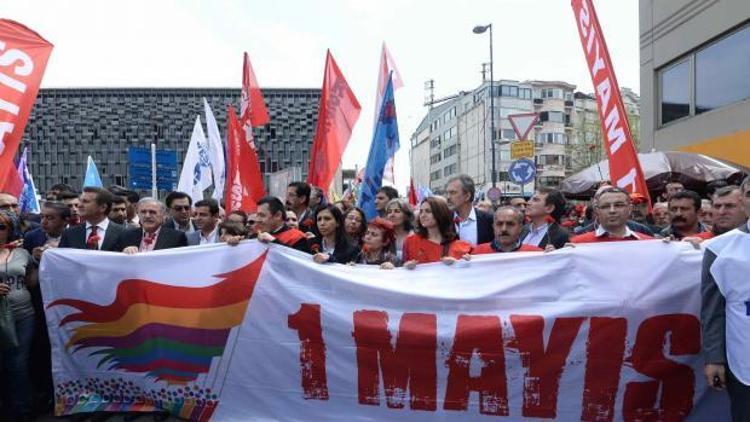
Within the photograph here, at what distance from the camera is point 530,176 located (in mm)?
14789

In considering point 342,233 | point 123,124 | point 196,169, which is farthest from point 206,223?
point 123,124

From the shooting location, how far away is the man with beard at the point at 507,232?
4.18 meters

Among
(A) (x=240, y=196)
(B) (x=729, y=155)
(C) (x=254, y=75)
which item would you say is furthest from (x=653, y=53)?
(A) (x=240, y=196)

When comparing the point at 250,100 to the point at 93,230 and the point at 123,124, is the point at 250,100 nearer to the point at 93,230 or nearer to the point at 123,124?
the point at 93,230

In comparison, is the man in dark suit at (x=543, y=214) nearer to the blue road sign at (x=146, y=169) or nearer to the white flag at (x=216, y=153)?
the white flag at (x=216, y=153)

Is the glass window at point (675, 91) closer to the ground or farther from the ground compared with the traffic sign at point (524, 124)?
farther from the ground

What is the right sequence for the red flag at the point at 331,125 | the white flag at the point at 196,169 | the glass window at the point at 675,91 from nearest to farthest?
the red flag at the point at 331,125
the white flag at the point at 196,169
the glass window at the point at 675,91

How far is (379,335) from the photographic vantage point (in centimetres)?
384

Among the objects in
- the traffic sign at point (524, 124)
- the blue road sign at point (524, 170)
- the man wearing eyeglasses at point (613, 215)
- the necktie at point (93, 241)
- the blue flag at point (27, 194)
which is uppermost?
the traffic sign at point (524, 124)

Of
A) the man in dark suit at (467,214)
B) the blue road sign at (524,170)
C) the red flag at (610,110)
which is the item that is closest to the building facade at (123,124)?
the blue road sign at (524,170)

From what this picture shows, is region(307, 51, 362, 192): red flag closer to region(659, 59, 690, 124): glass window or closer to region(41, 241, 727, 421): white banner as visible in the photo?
region(41, 241, 727, 421): white banner

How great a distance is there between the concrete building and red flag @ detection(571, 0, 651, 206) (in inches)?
315

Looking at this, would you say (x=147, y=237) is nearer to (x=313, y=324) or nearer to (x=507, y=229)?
(x=313, y=324)

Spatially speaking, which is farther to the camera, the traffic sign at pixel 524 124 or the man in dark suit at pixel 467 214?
the traffic sign at pixel 524 124
